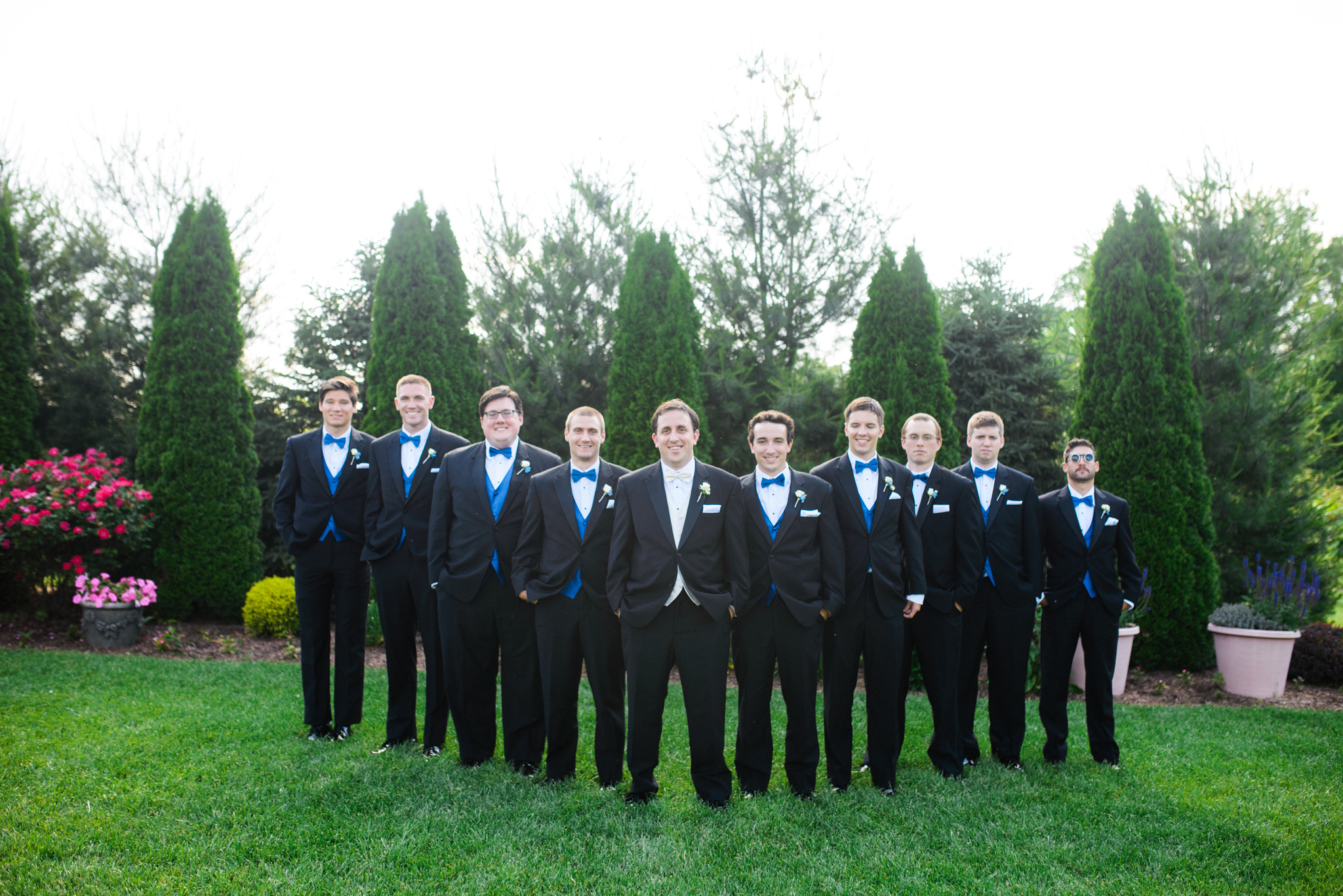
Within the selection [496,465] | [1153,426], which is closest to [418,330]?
[496,465]

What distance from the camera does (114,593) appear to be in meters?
7.92

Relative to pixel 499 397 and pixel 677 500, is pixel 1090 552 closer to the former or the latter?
pixel 677 500

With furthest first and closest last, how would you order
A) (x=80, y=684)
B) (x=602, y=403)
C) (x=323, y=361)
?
(x=323, y=361) < (x=602, y=403) < (x=80, y=684)

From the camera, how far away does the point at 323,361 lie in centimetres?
1245

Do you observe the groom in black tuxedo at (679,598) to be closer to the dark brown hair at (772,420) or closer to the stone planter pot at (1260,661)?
the dark brown hair at (772,420)

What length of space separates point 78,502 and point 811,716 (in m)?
8.35

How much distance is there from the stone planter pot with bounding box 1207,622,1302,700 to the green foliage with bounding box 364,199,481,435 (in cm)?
810

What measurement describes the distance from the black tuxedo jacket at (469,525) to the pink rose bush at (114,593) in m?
5.60

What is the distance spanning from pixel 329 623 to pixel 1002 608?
166 inches

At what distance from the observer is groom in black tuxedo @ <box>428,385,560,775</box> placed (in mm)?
4281

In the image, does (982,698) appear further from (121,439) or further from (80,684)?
(121,439)

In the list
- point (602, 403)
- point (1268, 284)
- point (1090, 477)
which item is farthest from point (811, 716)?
point (1268, 284)

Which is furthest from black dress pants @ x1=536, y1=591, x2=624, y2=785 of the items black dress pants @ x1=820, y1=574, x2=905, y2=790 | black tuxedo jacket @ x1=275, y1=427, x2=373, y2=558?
black tuxedo jacket @ x1=275, y1=427, x2=373, y2=558

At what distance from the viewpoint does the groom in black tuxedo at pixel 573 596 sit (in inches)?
158
